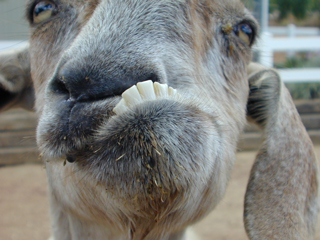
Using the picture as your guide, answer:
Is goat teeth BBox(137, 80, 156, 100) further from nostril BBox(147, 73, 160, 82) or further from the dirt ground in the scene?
the dirt ground

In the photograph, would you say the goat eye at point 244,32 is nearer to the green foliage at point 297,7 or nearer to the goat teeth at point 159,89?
the goat teeth at point 159,89

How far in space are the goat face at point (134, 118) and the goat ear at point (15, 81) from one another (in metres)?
0.61

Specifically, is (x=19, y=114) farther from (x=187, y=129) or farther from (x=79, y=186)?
(x=187, y=129)

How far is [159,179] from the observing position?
1272mm

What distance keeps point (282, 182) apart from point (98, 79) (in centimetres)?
166

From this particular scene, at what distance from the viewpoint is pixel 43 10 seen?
213 centimetres

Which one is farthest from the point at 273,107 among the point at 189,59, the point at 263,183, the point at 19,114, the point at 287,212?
the point at 19,114

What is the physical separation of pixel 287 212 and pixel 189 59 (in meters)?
1.32

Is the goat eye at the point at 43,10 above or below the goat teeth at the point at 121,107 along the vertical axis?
above

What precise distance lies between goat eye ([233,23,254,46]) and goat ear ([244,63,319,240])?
50 cm

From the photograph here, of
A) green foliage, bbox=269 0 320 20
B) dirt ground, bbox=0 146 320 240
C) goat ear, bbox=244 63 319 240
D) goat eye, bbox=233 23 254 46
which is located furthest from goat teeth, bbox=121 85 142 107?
green foliage, bbox=269 0 320 20

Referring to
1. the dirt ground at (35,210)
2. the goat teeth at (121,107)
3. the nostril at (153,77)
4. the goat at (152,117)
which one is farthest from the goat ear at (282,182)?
the dirt ground at (35,210)

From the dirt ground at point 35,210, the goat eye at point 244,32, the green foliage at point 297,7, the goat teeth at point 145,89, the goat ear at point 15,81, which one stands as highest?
the goat teeth at point 145,89

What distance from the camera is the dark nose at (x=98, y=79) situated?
48.7 inches
